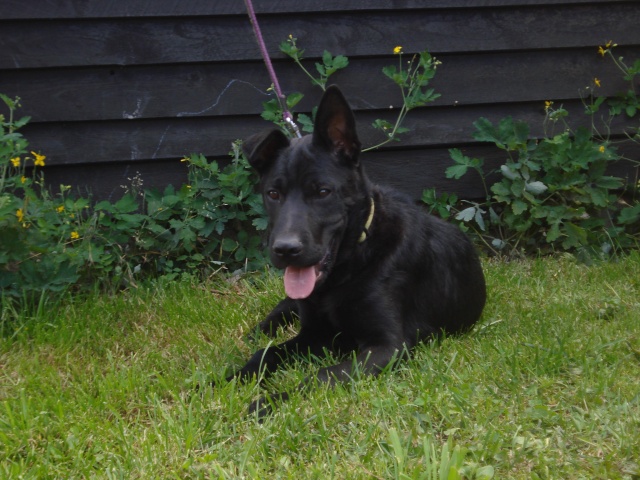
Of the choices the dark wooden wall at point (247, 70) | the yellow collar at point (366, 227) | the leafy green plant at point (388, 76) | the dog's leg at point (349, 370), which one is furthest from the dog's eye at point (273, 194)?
the dark wooden wall at point (247, 70)

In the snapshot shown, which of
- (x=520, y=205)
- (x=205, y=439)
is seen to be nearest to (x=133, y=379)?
(x=205, y=439)

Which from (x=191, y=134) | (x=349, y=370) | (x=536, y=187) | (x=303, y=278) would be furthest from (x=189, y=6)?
(x=349, y=370)

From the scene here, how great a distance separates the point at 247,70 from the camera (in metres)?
4.71

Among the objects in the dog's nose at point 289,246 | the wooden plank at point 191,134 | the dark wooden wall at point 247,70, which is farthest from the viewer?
the wooden plank at point 191,134

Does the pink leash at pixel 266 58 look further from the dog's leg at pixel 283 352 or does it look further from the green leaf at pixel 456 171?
the green leaf at pixel 456 171

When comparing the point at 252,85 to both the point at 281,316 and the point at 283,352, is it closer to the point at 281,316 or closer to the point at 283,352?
the point at 281,316

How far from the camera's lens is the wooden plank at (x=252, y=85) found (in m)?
4.51

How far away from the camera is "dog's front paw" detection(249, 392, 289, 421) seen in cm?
257

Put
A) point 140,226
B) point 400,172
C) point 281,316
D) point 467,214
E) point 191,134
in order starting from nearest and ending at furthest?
point 281,316, point 140,226, point 191,134, point 467,214, point 400,172

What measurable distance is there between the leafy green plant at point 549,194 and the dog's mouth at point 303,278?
196 cm

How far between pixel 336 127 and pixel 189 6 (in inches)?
74.0

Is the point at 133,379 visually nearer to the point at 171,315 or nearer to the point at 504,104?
the point at 171,315

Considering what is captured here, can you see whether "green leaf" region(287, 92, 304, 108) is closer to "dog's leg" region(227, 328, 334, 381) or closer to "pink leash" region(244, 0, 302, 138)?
"pink leash" region(244, 0, 302, 138)

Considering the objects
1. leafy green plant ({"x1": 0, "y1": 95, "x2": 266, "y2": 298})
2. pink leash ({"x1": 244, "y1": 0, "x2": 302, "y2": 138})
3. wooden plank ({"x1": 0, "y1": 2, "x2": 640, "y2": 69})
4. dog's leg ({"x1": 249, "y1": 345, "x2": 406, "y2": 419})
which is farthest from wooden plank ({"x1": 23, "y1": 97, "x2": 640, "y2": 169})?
dog's leg ({"x1": 249, "y1": 345, "x2": 406, "y2": 419})
